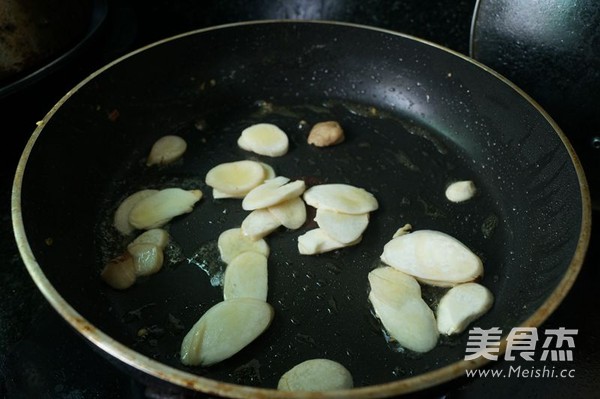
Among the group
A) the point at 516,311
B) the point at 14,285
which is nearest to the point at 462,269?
the point at 516,311

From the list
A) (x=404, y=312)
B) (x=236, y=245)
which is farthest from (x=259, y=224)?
(x=404, y=312)

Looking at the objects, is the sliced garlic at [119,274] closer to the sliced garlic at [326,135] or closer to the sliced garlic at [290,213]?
the sliced garlic at [290,213]

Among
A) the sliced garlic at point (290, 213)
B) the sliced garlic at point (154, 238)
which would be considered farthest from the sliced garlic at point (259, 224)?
the sliced garlic at point (154, 238)

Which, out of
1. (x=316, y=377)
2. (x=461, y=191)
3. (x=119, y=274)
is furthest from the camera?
(x=461, y=191)

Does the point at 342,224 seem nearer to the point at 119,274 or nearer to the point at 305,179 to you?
the point at 305,179

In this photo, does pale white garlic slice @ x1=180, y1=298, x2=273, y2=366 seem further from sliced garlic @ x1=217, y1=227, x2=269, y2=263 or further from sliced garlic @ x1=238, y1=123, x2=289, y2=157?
sliced garlic @ x1=238, y1=123, x2=289, y2=157

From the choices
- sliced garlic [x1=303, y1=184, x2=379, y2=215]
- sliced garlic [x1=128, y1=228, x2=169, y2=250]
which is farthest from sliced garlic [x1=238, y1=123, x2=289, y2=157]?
sliced garlic [x1=128, y1=228, x2=169, y2=250]
